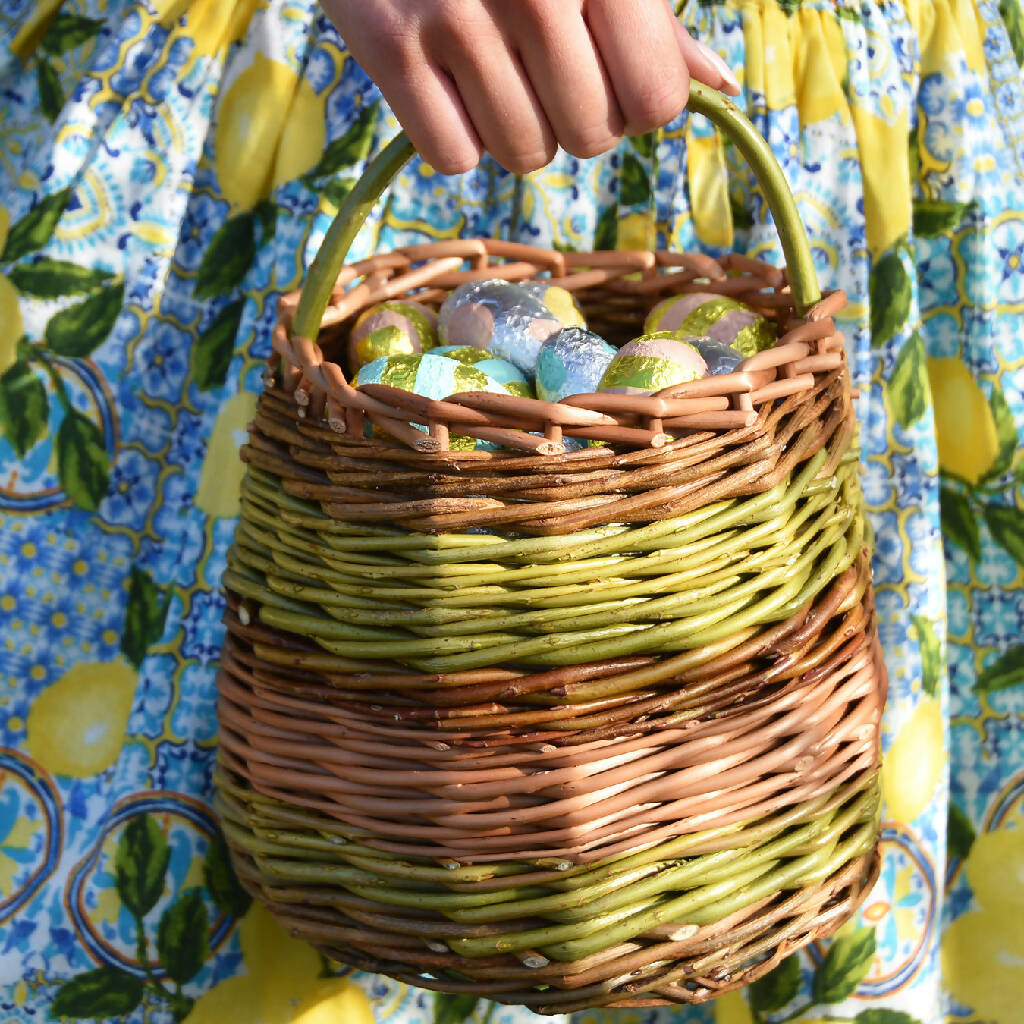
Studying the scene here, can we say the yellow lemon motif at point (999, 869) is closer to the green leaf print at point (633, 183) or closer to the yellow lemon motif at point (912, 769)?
the yellow lemon motif at point (912, 769)

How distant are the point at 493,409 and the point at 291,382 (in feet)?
0.50

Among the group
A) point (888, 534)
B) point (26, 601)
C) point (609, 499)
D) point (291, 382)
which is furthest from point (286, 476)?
point (888, 534)

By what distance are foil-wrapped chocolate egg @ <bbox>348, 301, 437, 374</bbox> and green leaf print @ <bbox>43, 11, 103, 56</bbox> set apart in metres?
0.40

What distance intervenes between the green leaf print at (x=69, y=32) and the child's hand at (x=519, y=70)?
1.61ft

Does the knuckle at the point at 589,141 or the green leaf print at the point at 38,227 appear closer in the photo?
the knuckle at the point at 589,141

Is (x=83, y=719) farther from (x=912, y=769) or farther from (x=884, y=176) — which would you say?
(x=884, y=176)

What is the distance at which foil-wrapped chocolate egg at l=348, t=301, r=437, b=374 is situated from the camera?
2.14 ft

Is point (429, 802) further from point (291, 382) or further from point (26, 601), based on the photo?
point (26, 601)

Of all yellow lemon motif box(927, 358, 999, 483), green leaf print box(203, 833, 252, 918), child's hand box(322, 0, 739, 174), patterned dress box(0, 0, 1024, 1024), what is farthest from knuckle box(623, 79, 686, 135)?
green leaf print box(203, 833, 252, 918)

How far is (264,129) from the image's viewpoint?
828 mm

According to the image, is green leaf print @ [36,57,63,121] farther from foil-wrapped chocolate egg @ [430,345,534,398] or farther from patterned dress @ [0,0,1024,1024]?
foil-wrapped chocolate egg @ [430,345,534,398]

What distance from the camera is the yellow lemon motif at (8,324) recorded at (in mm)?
796

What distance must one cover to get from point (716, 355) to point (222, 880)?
54cm

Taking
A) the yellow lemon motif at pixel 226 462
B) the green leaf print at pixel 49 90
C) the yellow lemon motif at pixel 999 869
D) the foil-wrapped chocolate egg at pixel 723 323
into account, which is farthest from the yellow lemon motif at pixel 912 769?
the green leaf print at pixel 49 90
